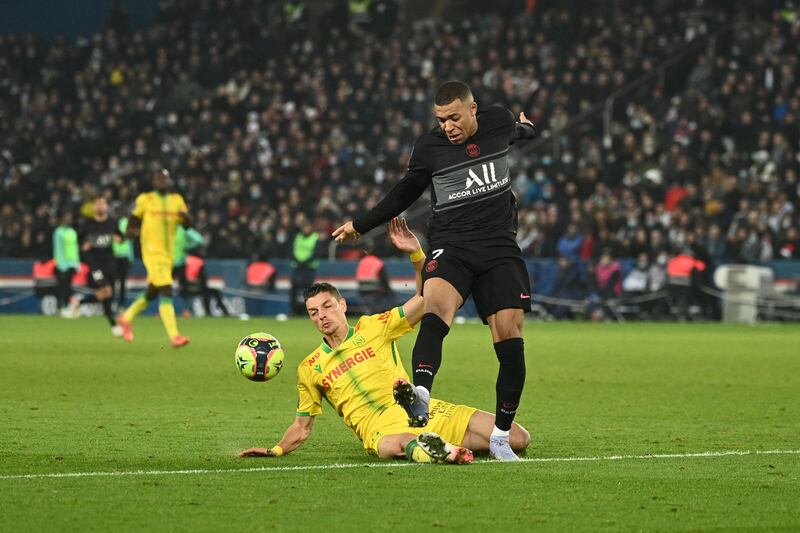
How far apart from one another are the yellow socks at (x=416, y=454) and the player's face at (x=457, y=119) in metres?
1.65

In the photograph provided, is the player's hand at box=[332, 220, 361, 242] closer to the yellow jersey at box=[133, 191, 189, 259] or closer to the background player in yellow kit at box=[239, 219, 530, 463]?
the background player in yellow kit at box=[239, 219, 530, 463]

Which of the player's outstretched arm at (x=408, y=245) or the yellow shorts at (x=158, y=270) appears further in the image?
the yellow shorts at (x=158, y=270)

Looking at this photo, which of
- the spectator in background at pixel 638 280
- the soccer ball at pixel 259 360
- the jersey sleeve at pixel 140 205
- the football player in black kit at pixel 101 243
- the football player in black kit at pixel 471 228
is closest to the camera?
the football player in black kit at pixel 471 228

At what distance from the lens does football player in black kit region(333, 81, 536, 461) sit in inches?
311

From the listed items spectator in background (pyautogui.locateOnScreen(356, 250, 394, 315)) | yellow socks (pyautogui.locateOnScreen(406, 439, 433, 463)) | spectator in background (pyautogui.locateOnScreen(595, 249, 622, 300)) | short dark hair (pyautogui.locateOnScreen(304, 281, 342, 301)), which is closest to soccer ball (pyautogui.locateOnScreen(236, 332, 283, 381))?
short dark hair (pyautogui.locateOnScreen(304, 281, 342, 301))

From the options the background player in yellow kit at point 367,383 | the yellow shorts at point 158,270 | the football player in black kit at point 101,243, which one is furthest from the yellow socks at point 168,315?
the background player in yellow kit at point 367,383

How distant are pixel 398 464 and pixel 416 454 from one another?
4.4 inches

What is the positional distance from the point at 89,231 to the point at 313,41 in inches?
554

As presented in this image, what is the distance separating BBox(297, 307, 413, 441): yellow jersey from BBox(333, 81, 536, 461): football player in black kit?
0.50m

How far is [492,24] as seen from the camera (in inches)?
1422

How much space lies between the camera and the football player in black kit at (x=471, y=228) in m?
7.89

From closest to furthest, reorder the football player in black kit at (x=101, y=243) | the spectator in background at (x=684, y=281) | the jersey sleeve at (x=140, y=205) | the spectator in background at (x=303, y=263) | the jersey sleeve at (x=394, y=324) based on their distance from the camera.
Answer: the jersey sleeve at (x=394, y=324), the jersey sleeve at (x=140, y=205), the football player in black kit at (x=101, y=243), the spectator in background at (x=684, y=281), the spectator in background at (x=303, y=263)

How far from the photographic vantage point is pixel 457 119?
789 centimetres

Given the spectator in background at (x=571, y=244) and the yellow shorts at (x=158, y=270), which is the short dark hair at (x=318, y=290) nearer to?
the yellow shorts at (x=158, y=270)
